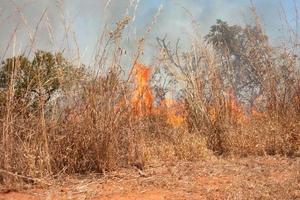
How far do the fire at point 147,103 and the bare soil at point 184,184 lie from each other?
0.77m

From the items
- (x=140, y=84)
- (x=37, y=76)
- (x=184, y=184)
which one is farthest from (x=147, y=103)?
(x=184, y=184)

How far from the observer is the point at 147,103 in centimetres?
655

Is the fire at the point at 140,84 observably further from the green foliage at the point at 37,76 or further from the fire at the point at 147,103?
the green foliage at the point at 37,76

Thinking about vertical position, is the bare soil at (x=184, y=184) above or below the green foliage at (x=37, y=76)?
below

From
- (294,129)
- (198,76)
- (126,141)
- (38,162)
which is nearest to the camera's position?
(38,162)

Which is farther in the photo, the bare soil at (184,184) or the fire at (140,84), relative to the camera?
the fire at (140,84)

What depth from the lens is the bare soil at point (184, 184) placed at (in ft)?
14.4

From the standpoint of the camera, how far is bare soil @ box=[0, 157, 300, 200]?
438 cm

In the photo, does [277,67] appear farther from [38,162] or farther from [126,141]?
[38,162]

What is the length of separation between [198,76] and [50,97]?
2.50 m

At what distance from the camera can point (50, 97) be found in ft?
16.9

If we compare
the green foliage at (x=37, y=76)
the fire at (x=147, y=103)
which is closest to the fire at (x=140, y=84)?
the fire at (x=147, y=103)

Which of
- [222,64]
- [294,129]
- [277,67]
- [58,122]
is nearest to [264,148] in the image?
[294,129]

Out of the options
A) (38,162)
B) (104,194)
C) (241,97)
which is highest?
(241,97)
